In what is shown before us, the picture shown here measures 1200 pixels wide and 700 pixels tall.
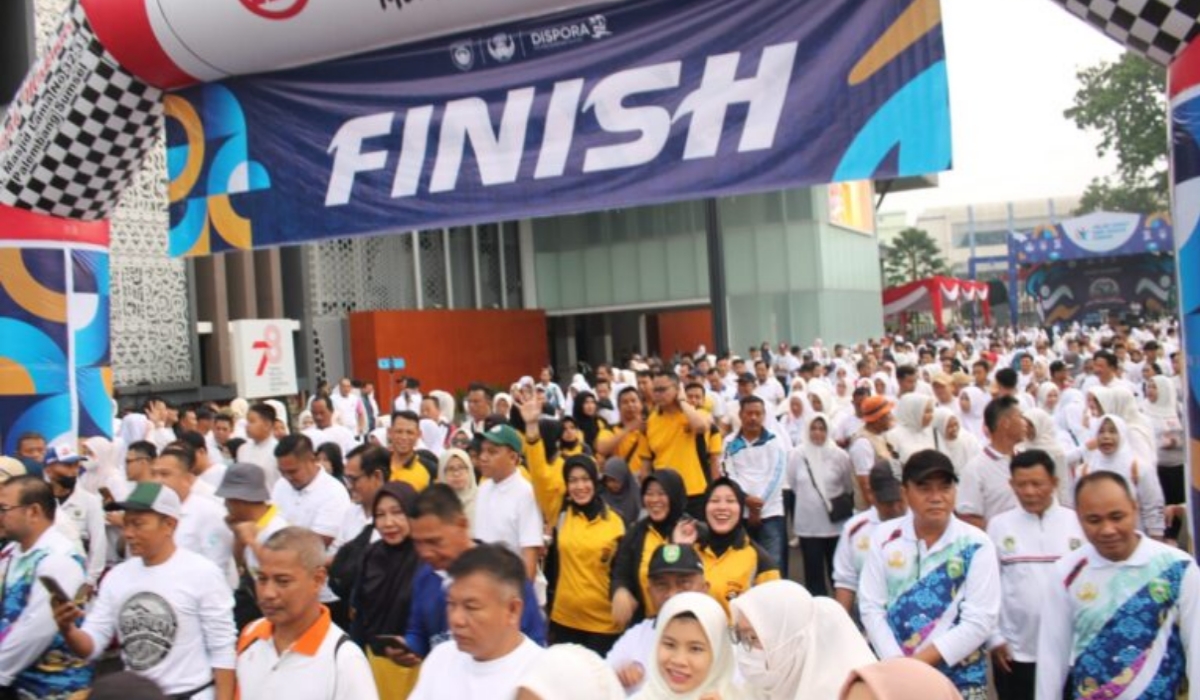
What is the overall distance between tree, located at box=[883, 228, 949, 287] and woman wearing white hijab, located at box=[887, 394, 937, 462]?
68.8 m

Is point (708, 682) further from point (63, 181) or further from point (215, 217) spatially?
point (63, 181)

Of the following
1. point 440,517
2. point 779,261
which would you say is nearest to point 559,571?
point 440,517

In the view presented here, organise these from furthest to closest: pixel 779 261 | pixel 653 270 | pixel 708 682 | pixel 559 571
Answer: pixel 653 270 → pixel 779 261 → pixel 559 571 → pixel 708 682

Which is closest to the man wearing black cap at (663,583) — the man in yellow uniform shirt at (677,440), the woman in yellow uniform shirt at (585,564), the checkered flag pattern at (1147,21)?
the woman in yellow uniform shirt at (585,564)

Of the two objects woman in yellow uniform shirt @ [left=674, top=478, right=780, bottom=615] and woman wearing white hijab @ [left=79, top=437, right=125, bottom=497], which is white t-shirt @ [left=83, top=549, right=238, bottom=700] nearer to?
woman in yellow uniform shirt @ [left=674, top=478, right=780, bottom=615]

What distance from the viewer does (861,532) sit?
5328mm

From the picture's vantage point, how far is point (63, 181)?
7.22 m

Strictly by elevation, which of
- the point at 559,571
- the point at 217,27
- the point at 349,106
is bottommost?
the point at 559,571

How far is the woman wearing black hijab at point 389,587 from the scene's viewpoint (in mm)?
4672

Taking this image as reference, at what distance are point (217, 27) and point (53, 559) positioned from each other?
3243mm

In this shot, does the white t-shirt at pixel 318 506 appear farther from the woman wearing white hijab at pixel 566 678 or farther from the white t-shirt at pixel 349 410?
the white t-shirt at pixel 349 410

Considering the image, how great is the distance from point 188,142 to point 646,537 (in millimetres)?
4064

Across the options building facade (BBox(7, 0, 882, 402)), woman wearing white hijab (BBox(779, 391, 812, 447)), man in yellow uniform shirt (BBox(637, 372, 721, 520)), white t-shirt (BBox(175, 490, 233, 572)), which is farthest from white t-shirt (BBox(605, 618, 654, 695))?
building facade (BBox(7, 0, 882, 402))

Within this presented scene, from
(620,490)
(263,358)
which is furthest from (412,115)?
(263,358)
